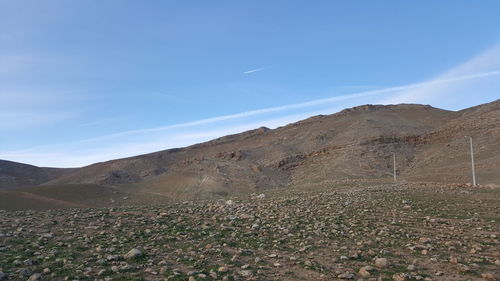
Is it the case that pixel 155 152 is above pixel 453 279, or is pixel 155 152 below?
above

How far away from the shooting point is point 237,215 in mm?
14836

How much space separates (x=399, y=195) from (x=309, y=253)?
12.8m

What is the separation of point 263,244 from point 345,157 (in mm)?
44451

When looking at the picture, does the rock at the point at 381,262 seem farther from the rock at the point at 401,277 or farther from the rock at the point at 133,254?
the rock at the point at 133,254

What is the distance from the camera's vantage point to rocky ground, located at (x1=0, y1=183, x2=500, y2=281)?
7855 millimetres

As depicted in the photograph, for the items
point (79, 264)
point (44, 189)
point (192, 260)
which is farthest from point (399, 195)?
point (44, 189)

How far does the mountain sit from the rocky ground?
61.7 feet

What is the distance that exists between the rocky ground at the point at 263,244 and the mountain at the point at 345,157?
18.8m

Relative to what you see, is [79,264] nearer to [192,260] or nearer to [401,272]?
[192,260]

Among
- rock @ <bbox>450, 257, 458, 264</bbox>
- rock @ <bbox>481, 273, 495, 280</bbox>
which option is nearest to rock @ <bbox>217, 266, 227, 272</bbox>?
rock @ <bbox>450, 257, 458, 264</bbox>

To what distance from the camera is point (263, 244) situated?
10180 mm

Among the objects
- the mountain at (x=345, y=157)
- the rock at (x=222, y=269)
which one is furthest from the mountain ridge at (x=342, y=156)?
the rock at (x=222, y=269)

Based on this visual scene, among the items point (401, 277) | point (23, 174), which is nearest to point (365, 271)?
point (401, 277)

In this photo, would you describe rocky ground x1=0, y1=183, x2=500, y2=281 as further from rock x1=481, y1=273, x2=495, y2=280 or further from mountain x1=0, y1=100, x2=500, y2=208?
mountain x1=0, y1=100, x2=500, y2=208
